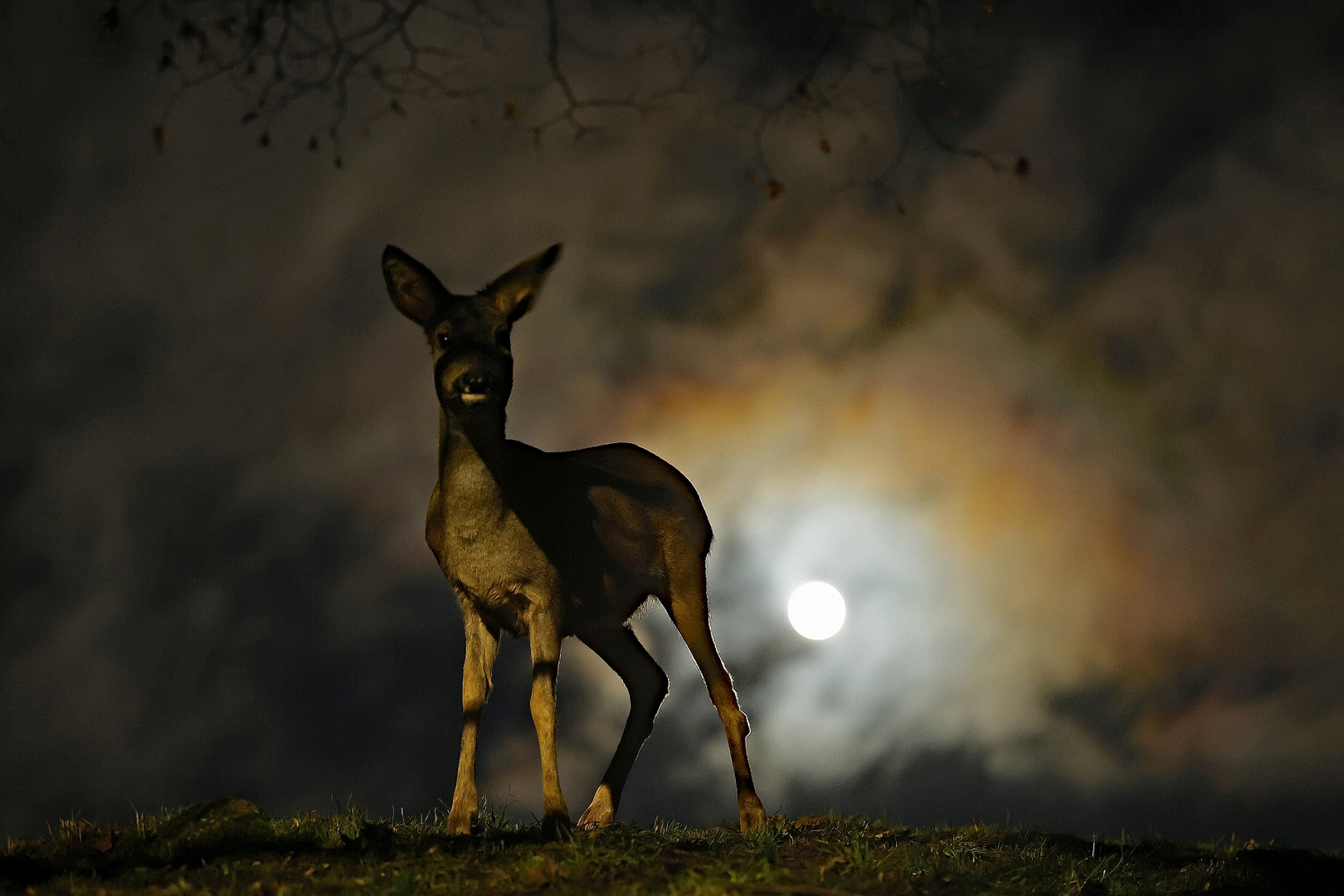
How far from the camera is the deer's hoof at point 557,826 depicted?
7582mm

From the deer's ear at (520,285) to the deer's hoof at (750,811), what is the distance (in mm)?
4076

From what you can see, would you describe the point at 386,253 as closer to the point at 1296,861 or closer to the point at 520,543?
the point at 520,543

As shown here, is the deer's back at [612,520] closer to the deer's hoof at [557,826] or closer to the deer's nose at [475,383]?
the deer's nose at [475,383]

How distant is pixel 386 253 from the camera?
28.0 ft

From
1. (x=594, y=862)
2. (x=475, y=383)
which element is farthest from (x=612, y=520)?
(x=594, y=862)

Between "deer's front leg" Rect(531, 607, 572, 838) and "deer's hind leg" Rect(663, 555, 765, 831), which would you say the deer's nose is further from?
"deer's hind leg" Rect(663, 555, 765, 831)

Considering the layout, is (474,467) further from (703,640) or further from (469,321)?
(703,640)

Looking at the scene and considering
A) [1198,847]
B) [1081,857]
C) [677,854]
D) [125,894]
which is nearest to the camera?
[125,894]

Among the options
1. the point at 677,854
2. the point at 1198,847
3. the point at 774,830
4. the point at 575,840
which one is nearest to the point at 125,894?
the point at 575,840

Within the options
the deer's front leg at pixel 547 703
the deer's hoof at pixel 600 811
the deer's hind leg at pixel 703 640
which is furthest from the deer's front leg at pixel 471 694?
the deer's hind leg at pixel 703 640

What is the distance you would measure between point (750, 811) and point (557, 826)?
194cm

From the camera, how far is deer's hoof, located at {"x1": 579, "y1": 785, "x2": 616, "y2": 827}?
9414 millimetres

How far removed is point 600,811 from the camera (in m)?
9.50

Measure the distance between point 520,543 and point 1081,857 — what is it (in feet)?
14.2
